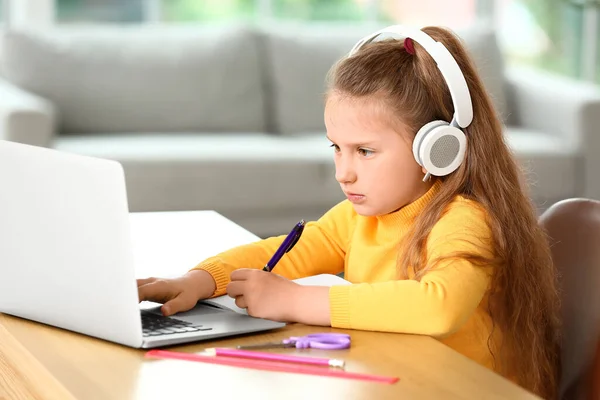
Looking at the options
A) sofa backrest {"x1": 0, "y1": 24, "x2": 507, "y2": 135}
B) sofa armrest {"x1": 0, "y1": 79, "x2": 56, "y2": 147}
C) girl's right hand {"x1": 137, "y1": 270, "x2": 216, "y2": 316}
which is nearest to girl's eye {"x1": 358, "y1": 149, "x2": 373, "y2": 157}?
girl's right hand {"x1": 137, "y1": 270, "x2": 216, "y2": 316}

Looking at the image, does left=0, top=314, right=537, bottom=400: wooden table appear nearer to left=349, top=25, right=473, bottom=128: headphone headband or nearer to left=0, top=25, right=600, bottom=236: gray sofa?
left=349, top=25, right=473, bottom=128: headphone headband

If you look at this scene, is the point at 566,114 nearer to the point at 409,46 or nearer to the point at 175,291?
the point at 409,46

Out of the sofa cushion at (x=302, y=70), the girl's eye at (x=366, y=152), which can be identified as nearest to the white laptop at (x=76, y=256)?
the girl's eye at (x=366, y=152)

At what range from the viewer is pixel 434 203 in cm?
129

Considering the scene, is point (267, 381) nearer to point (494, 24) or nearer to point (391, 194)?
point (391, 194)

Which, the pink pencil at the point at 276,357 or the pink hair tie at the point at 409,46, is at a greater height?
the pink hair tie at the point at 409,46

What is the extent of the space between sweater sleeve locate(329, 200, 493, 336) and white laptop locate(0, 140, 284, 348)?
0.09 metres

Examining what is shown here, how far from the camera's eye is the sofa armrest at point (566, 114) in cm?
388

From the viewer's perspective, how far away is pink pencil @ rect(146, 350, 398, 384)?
967 mm

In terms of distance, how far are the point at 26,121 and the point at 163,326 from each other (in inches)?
92.1

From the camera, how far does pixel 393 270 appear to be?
1.34 metres

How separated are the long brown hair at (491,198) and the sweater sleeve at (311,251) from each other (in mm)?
206

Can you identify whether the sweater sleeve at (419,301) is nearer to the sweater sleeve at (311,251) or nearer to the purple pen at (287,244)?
the purple pen at (287,244)

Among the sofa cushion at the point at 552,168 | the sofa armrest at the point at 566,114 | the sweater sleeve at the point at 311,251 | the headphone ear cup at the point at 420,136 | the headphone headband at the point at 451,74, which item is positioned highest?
the headphone headband at the point at 451,74
